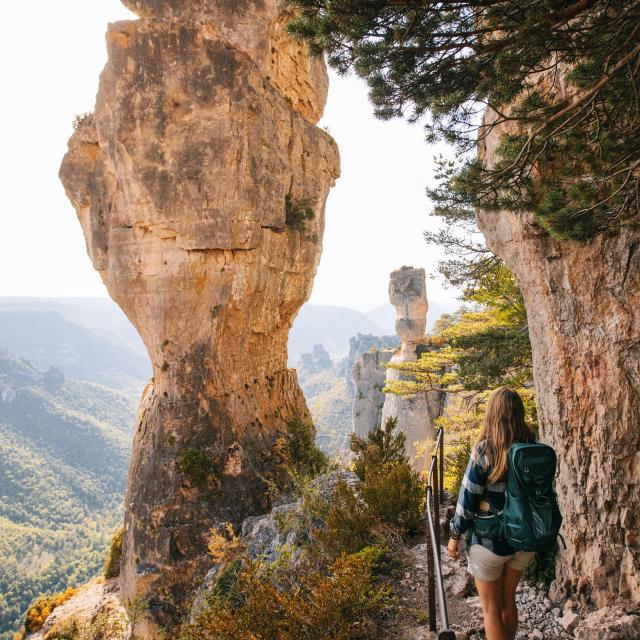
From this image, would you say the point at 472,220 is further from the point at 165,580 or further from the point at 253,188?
the point at 165,580

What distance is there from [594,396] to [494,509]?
2140 millimetres

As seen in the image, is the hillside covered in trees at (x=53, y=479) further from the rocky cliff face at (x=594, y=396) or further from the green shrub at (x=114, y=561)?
the rocky cliff face at (x=594, y=396)

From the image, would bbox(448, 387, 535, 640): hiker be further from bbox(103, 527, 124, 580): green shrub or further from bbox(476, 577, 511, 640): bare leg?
bbox(103, 527, 124, 580): green shrub

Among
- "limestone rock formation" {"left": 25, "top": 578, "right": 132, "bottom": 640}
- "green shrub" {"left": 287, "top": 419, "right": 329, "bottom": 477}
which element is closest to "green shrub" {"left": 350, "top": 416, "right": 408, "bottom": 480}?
"green shrub" {"left": 287, "top": 419, "right": 329, "bottom": 477}

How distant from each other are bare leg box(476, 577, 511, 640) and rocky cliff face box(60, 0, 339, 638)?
8966 mm

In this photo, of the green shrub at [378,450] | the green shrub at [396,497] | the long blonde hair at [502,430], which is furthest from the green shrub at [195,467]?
the long blonde hair at [502,430]

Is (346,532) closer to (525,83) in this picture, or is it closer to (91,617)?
(525,83)

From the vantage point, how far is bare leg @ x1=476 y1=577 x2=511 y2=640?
3193 mm

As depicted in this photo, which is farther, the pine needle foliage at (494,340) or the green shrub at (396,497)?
the pine needle foliage at (494,340)

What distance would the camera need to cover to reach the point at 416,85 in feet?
15.1

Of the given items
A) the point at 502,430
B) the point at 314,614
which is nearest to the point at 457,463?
the point at 314,614

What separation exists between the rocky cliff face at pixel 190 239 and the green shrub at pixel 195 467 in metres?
0.03

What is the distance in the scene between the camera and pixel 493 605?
126 inches

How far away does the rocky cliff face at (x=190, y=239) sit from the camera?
36.1 ft
